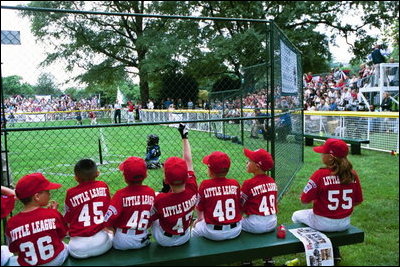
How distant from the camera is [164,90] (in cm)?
885

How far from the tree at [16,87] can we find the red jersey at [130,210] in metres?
1.87

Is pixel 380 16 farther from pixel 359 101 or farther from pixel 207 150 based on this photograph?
pixel 207 150

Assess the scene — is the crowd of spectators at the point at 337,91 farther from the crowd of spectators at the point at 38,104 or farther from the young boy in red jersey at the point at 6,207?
the young boy in red jersey at the point at 6,207

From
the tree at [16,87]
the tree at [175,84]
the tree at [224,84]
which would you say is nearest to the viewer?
the tree at [16,87]

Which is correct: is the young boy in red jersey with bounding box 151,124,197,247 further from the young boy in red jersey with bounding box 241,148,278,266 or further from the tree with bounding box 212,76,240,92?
the tree with bounding box 212,76,240,92

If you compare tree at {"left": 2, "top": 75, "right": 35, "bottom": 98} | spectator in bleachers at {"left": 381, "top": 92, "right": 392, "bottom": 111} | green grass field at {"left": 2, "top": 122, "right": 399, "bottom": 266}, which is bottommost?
green grass field at {"left": 2, "top": 122, "right": 399, "bottom": 266}

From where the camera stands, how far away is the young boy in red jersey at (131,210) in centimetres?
300

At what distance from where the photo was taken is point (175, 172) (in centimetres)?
296

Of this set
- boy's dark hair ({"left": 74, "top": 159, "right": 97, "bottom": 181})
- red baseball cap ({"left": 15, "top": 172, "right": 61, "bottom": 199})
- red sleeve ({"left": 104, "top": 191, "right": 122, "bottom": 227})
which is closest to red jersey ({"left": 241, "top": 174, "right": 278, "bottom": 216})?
red sleeve ({"left": 104, "top": 191, "right": 122, "bottom": 227})

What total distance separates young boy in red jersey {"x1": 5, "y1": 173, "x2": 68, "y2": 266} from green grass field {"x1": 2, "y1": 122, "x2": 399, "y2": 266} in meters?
2.30

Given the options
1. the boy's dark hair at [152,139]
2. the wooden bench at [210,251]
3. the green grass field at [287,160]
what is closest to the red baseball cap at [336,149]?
the wooden bench at [210,251]

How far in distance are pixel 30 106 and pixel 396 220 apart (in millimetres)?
5397

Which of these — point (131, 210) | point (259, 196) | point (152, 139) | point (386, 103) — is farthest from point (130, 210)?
point (386, 103)

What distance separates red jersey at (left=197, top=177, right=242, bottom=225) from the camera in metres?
3.23
